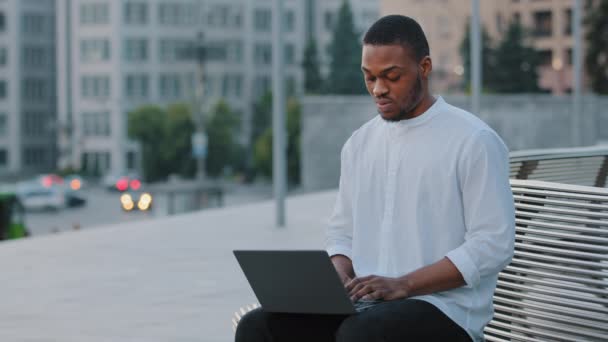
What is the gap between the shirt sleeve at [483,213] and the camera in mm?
3805

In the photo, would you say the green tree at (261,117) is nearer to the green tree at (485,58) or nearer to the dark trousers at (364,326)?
the green tree at (485,58)

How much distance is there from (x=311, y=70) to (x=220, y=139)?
8608mm

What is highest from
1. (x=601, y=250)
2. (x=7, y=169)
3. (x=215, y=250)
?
(x=601, y=250)

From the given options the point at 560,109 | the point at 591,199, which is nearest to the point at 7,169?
the point at 560,109

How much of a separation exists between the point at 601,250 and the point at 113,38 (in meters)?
113

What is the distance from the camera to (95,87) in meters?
115

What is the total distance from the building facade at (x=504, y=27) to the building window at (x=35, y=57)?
41599 millimetres

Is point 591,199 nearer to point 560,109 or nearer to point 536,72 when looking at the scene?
point 560,109

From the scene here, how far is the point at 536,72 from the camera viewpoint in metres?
78.2

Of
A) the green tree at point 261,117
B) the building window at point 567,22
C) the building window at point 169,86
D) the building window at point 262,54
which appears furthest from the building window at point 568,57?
the building window at point 169,86

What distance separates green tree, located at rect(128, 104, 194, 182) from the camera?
96750 millimetres

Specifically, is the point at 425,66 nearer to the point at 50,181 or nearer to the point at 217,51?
the point at 50,181

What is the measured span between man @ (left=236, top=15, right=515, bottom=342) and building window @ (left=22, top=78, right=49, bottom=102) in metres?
119

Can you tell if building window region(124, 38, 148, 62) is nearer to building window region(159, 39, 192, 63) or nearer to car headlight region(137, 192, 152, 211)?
building window region(159, 39, 192, 63)
